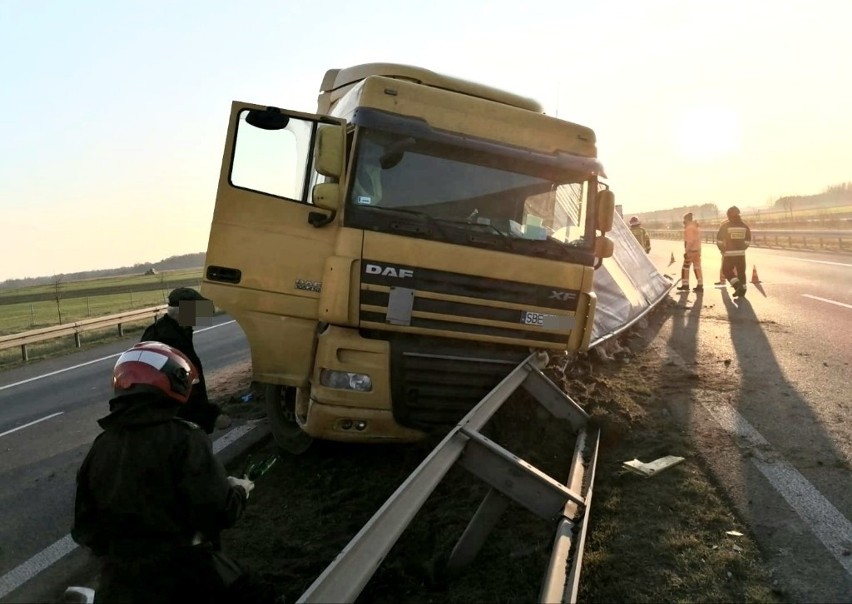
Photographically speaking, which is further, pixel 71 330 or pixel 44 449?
pixel 71 330

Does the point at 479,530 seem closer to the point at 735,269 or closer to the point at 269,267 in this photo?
the point at 269,267

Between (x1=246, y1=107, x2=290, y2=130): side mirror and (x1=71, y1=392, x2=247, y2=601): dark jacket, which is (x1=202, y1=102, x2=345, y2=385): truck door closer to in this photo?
(x1=246, y1=107, x2=290, y2=130): side mirror

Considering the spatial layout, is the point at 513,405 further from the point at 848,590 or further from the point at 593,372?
the point at 848,590

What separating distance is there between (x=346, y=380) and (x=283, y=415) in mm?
Result: 1428

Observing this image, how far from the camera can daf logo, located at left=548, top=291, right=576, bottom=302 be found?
16.8ft

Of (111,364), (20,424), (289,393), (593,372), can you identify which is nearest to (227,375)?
(20,424)

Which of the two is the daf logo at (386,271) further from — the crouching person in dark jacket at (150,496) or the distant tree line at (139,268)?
the distant tree line at (139,268)

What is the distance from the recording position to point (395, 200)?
4.81 meters

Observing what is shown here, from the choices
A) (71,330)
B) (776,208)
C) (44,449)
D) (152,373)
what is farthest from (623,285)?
(776,208)

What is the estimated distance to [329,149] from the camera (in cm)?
468

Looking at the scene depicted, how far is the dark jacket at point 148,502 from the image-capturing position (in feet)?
7.44

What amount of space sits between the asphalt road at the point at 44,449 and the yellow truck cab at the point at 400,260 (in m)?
1.91

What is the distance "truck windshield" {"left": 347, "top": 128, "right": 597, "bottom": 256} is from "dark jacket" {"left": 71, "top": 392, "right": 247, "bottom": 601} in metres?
2.62

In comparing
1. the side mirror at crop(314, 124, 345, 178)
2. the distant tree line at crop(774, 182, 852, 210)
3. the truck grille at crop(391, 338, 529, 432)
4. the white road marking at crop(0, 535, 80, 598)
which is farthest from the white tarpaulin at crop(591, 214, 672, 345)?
the distant tree line at crop(774, 182, 852, 210)
